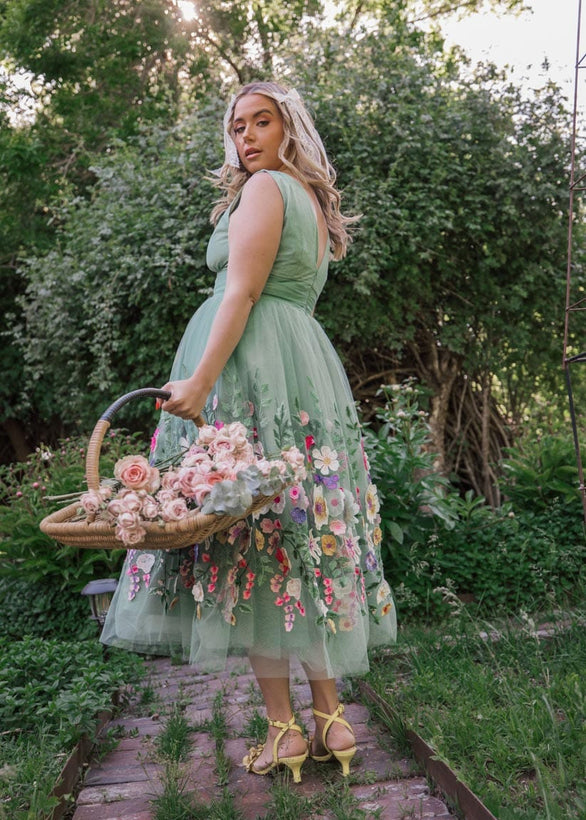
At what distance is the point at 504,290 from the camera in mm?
5516

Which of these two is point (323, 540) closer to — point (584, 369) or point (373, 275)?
point (373, 275)

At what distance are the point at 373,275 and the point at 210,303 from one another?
309cm

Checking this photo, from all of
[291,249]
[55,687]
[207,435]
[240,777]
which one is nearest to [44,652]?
[55,687]

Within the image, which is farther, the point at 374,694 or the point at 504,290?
the point at 504,290

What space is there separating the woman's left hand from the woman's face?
0.68m

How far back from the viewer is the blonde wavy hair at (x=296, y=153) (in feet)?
6.56

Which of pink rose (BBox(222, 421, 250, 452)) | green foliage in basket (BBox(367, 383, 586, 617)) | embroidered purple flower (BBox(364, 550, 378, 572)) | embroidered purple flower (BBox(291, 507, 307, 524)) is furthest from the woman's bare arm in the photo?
green foliage in basket (BBox(367, 383, 586, 617))

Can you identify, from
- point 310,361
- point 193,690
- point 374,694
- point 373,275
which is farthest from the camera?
point 373,275

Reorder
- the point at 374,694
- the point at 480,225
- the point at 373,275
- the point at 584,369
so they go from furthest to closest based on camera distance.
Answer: the point at 584,369
the point at 480,225
the point at 373,275
the point at 374,694

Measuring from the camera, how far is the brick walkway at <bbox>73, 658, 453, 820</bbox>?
1719 millimetres

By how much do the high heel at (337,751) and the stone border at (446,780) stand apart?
163 millimetres

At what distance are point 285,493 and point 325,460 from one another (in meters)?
0.15

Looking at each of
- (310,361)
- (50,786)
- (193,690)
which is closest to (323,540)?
(310,361)

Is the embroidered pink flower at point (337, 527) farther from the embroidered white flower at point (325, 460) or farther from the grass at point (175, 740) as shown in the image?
the grass at point (175, 740)
